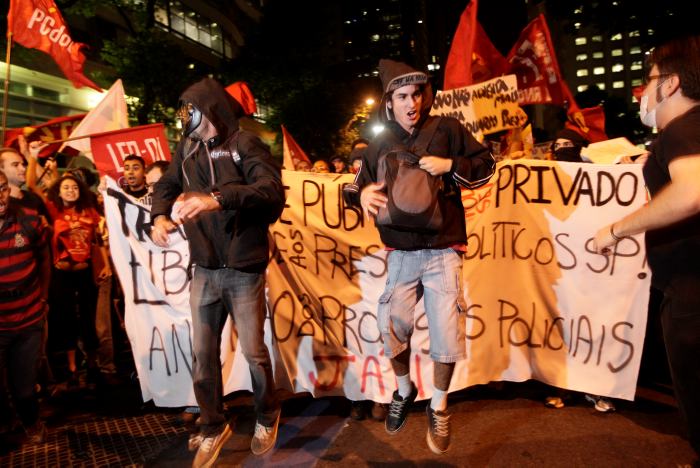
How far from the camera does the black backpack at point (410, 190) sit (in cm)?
270

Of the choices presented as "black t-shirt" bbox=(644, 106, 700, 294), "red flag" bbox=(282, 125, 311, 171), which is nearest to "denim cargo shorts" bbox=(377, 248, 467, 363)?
"black t-shirt" bbox=(644, 106, 700, 294)

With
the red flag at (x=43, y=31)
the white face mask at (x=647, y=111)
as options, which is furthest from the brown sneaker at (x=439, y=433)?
the red flag at (x=43, y=31)

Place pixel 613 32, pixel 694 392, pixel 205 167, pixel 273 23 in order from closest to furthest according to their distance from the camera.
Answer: pixel 694 392 < pixel 205 167 < pixel 613 32 < pixel 273 23

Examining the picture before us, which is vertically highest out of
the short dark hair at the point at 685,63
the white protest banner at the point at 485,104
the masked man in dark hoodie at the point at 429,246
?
the white protest banner at the point at 485,104

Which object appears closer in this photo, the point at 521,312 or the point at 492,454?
the point at 492,454

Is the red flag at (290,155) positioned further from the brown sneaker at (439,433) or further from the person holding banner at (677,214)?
the person holding banner at (677,214)

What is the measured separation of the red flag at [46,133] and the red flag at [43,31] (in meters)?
1.05

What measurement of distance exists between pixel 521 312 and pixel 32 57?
17412mm

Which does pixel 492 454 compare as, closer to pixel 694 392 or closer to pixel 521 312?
pixel 521 312

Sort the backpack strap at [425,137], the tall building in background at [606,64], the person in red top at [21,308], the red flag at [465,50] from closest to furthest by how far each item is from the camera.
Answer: the backpack strap at [425,137], the person in red top at [21,308], the red flag at [465,50], the tall building in background at [606,64]

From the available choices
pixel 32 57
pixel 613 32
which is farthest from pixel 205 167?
pixel 32 57

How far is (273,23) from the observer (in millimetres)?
33812

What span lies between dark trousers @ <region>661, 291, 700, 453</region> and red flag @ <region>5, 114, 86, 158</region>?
7.27 meters

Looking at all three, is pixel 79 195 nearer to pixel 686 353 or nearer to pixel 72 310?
pixel 72 310
